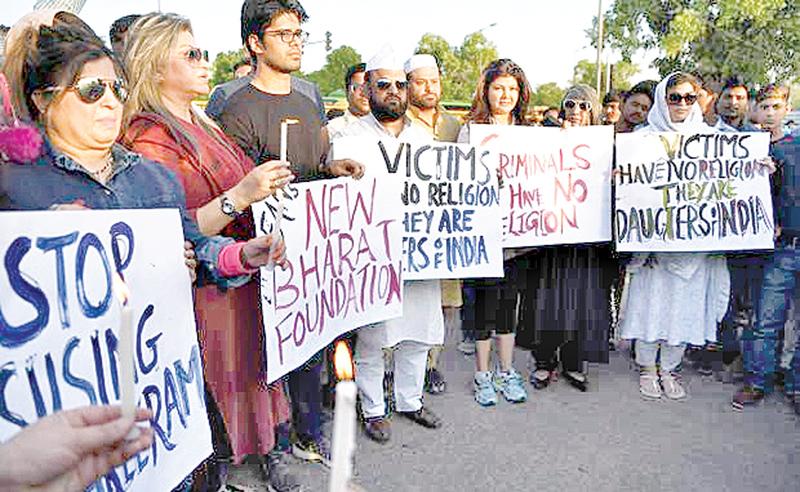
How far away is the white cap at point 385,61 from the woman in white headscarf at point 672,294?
1721 millimetres

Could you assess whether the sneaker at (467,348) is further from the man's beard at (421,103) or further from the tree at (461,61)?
the tree at (461,61)

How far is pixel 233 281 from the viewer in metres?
2.21

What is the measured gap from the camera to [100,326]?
1577mm

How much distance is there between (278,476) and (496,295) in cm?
168

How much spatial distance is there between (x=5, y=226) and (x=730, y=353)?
176 inches

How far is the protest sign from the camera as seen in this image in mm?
4051

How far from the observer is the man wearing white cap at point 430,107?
3973 millimetres

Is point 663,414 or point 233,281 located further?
point 663,414

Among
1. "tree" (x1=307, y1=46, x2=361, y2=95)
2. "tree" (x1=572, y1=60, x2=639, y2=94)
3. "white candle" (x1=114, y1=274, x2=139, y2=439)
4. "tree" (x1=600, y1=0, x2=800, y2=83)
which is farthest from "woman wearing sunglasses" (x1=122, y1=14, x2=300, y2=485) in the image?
"tree" (x1=572, y1=60, x2=639, y2=94)

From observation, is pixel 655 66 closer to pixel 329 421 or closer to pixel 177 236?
pixel 329 421

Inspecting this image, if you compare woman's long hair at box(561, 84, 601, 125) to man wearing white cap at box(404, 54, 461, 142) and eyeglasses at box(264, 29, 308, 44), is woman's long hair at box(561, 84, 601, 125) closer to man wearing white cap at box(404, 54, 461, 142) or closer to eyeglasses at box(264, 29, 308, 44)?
man wearing white cap at box(404, 54, 461, 142)

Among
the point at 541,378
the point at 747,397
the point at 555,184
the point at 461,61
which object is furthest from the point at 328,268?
the point at 461,61

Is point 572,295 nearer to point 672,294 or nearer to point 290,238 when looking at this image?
point 672,294

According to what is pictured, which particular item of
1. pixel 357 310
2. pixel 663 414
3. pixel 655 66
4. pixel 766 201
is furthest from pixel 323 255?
pixel 655 66
